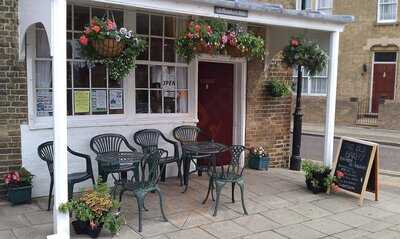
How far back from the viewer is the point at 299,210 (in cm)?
662

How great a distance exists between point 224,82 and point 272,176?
2089 millimetres

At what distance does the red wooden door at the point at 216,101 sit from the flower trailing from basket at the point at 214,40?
6.74 feet

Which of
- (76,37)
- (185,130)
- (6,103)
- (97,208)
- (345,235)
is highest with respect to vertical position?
(76,37)

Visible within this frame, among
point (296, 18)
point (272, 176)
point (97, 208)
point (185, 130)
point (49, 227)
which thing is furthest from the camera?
point (272, 176)

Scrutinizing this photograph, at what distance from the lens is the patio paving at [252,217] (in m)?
5.50

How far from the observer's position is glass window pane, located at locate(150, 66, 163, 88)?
7.82 metres

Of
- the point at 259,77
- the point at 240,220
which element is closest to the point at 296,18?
the point at 259,77

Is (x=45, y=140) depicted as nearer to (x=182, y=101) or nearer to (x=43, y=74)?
(x=43, y=74)

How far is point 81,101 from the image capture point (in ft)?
23.2

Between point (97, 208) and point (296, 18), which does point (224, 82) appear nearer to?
point (296, 18)

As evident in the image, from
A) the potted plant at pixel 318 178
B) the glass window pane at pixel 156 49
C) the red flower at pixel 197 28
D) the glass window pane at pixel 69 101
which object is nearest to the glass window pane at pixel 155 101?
the glass window pane at pixel 156 49

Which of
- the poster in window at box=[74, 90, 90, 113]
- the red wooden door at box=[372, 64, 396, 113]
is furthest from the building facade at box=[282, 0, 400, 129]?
the poster in window at box=[74, 90, 90, 113]

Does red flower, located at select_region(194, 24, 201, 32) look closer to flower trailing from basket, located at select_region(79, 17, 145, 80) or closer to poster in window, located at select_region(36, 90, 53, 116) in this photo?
flower trailing from basket, located at select_region(79, 17, 145, 80)

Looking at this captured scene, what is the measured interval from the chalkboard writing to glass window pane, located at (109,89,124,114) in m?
3.75
